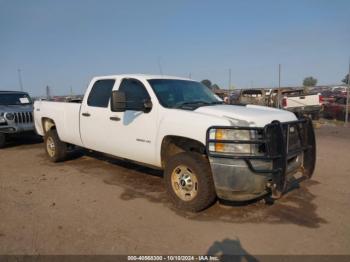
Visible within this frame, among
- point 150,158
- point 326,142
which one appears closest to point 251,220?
point 150,158

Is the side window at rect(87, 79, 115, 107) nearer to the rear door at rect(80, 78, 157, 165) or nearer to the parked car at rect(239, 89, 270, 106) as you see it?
the rear door at rect(80, 78, 157, 165)

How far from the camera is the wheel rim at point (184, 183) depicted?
4453mm

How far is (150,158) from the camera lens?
Result: 5.14 meters

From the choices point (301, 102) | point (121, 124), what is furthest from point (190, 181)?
point (301, 102)

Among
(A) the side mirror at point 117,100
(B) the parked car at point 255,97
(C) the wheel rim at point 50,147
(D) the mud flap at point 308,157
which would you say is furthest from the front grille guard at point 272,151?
(B) the parked car at point 255,97

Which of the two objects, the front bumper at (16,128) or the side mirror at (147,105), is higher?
the side mirror at (147,105)

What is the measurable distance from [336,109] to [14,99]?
49.8 ft

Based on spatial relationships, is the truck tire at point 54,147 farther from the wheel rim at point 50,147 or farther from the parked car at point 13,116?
the parked car at point 13,116

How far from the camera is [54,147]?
7.56 meters

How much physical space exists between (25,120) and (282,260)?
366 inches

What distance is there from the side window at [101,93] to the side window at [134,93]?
0.37 meters

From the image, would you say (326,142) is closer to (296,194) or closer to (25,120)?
(296,194)

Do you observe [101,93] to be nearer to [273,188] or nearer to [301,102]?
[273,188]

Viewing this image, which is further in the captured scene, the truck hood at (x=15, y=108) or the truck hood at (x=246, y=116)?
the truck hood at (x=15, y=108)
